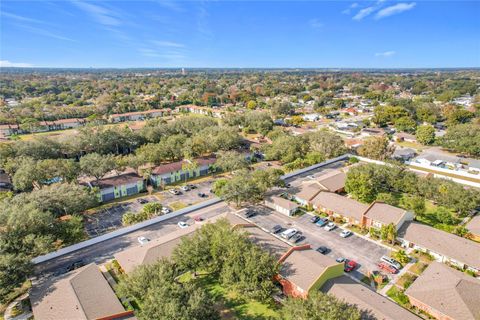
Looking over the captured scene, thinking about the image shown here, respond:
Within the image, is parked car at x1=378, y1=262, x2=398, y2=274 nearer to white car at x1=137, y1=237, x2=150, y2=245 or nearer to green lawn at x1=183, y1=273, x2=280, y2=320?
green lawn at x1=183, y1=273, x2=280, y2=320

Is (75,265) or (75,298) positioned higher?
(75,298)

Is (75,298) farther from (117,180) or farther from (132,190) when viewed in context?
(117,180)

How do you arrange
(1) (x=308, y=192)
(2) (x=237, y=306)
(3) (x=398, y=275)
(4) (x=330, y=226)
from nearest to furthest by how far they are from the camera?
(2) (x=237, y=306), (3) (x=398, y=275), (4) (x=330, y=226), (1) (x=308, y=192)

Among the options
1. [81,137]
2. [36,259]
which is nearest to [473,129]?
[36,259]

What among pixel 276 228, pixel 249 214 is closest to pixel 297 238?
pixel 276 228

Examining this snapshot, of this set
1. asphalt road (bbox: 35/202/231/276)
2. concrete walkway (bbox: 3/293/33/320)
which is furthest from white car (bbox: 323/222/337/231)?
concrete walkway (bbox: 3/293/33/320)

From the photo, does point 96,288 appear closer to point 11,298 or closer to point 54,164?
point 11,298

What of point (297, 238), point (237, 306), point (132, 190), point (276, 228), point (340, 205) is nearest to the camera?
point (237, 306)
